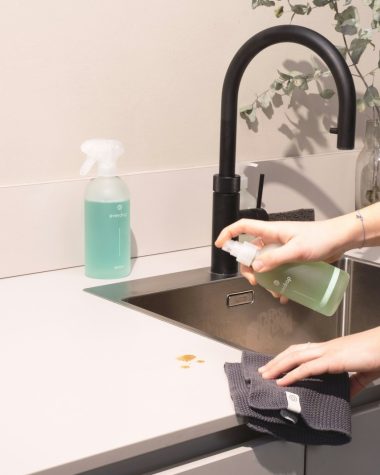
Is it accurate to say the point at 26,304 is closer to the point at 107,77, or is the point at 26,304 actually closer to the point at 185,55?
the point at 107,77

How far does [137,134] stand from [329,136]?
1.71 ft

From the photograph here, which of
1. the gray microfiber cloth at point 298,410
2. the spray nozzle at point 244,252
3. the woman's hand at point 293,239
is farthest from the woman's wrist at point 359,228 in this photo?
the gray microfiber cloth at point 298,410

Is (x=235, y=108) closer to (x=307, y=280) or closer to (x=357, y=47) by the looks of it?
(x=357, y=47)

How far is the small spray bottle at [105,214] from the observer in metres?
1.47

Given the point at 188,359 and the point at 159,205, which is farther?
the point at 159,205

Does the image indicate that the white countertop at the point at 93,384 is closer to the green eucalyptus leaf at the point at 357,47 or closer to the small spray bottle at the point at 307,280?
the small spray bottle at the point at 307,280

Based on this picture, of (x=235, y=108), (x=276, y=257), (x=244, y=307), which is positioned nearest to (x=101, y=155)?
(x=235, y=108)

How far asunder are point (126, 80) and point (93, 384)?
714mm

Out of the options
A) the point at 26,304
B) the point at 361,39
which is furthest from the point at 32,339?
the point at 361,39

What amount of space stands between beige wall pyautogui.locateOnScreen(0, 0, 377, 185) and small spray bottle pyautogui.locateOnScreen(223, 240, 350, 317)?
51cm

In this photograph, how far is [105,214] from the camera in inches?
58.9

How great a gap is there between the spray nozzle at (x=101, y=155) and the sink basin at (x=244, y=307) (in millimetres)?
197

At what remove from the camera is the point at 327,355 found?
105 cm

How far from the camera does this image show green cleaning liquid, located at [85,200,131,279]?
4.92 feet
